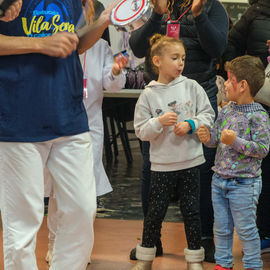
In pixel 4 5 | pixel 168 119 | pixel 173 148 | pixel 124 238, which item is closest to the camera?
pixel 4 5

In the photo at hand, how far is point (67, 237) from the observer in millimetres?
2418

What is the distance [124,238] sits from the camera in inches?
160

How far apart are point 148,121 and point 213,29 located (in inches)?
26.5

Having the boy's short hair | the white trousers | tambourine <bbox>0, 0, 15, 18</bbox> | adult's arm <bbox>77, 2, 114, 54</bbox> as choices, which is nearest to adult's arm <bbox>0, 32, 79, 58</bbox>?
tambourine <bbox>0, 0, 15, 18</bbox>

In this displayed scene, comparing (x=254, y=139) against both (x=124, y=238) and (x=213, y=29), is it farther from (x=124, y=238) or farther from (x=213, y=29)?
(x=124, y=238)

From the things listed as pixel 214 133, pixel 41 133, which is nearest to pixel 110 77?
pixel 214 133

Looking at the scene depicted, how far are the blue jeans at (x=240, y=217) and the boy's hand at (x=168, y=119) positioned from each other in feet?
1.34

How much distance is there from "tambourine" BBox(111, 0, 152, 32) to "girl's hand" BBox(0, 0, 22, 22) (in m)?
0.41

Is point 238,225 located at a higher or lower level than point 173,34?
lower

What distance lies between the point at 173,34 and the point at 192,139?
0.66 m

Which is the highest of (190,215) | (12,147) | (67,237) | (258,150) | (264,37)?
(264,37)

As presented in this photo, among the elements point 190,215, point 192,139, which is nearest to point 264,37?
point 192,139

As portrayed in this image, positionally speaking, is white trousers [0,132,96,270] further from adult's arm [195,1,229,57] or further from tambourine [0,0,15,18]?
adult's arm [195,1,229,57]

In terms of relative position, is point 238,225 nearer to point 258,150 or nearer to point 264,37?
point 258,150
